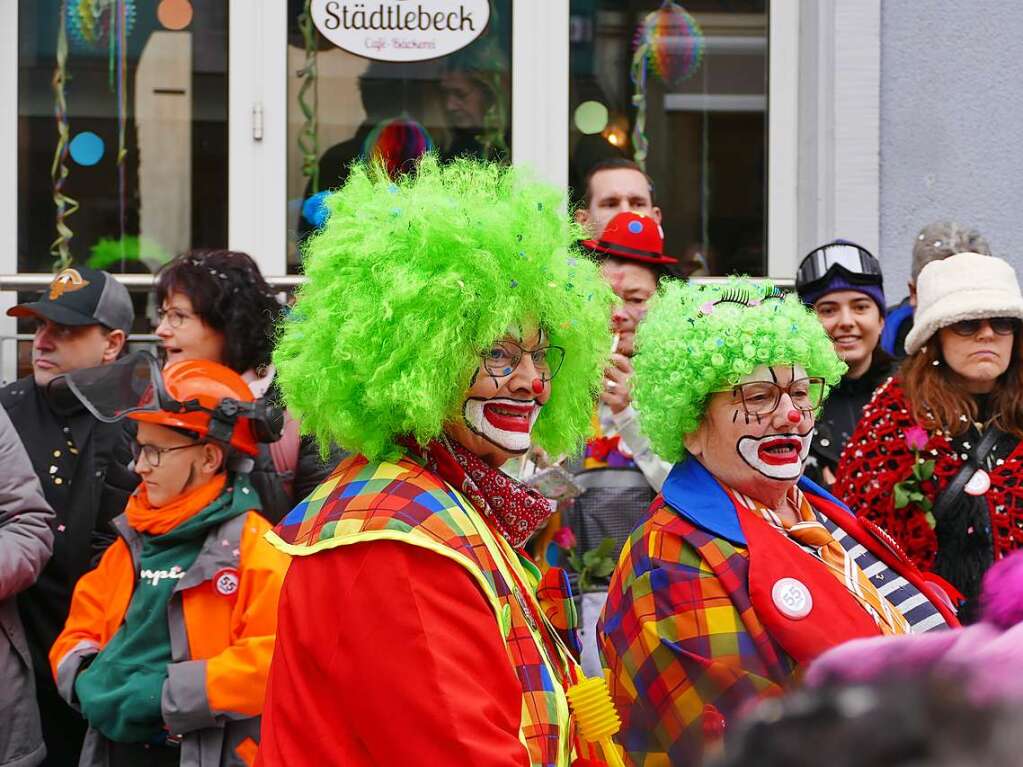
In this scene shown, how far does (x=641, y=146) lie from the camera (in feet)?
21.4

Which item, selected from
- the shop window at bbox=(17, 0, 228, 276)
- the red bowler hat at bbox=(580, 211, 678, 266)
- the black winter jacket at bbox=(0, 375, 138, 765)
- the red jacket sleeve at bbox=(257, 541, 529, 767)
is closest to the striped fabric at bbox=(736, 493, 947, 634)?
the red jacket sleeve at bbox=(257, 541, 529, 767)

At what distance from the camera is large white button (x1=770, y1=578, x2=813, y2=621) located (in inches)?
111

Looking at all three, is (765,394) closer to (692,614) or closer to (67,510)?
(692,614)

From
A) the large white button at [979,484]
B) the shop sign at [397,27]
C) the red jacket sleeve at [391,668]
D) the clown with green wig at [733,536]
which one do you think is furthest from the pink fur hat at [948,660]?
the shop sign at [397,27]

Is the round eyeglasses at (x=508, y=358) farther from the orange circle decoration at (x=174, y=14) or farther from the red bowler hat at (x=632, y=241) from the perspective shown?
the orange circle decoration at (x=174, y=14)

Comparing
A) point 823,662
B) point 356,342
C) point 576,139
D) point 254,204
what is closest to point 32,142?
point 254,204

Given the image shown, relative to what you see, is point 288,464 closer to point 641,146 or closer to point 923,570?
point 923,570

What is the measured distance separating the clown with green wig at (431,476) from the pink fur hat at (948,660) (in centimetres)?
121

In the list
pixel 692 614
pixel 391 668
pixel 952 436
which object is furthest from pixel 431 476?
pixel 952 436

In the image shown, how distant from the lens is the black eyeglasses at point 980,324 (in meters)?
4.00

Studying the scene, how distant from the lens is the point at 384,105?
255 inches

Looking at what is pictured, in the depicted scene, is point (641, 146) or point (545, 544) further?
point (641, 146)

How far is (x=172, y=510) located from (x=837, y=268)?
235 cm

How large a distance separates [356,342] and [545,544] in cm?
181
